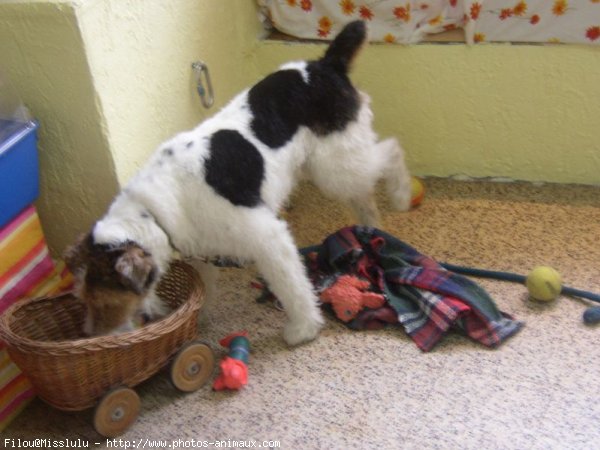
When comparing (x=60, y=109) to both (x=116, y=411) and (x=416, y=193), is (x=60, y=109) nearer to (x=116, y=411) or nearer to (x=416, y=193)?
(x=116, y=411)

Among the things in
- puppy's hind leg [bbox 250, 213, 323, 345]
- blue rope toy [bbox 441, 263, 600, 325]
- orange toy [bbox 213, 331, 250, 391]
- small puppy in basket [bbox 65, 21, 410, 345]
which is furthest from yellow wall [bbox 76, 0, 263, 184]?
Answer: blue rope toy [bbox 441, 263, 600, 325]

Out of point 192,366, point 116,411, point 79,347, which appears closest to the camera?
point 79,347

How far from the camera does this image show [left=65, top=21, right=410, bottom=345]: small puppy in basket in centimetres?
155

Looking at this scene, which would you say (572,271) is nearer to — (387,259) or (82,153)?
(387,259)

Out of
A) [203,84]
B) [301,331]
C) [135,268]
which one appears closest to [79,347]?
[135,268]

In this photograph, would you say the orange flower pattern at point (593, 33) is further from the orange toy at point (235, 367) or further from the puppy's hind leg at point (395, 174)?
the orange toy at point (235, 367)

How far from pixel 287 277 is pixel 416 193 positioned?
76cm

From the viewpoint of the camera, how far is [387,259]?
1946 mm

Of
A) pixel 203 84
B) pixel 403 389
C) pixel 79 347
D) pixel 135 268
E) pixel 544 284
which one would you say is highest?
pixel 203 84

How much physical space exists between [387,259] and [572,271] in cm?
56

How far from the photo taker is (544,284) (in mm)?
1814

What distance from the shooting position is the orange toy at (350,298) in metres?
1.82

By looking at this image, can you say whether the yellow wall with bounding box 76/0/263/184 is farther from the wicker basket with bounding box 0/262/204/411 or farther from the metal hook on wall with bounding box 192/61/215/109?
the wicker basket with bounding box 0/262/204/411

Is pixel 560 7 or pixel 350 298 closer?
pixel 350 298
